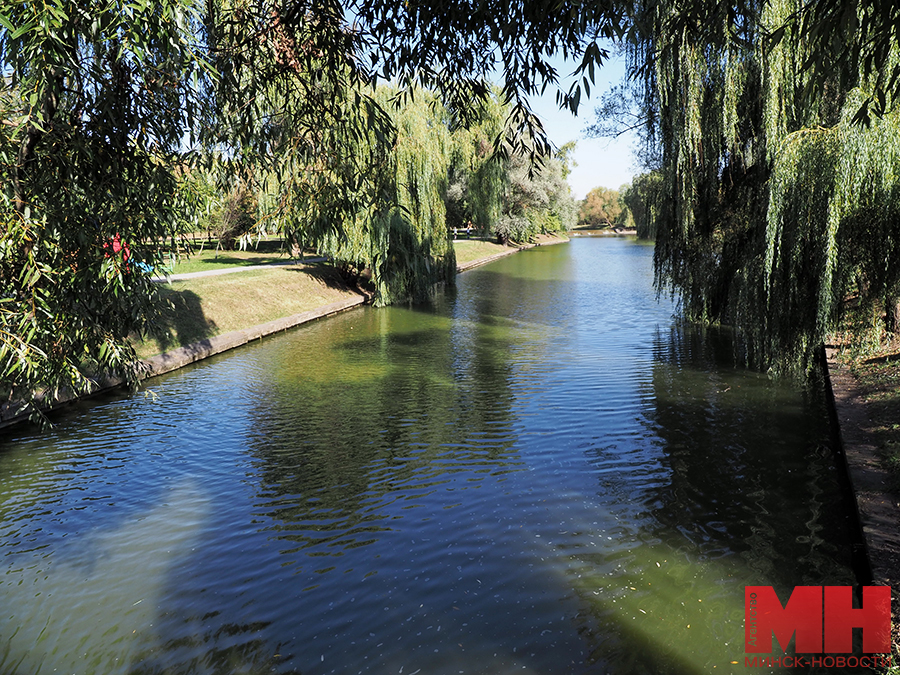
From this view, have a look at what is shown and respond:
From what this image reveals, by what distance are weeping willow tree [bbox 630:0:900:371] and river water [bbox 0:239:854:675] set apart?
171 cm

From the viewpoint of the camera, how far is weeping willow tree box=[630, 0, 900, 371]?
9.23 meters

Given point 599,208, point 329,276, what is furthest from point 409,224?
point 599,208

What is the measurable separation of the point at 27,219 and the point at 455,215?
151ft

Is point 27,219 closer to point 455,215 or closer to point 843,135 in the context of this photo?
point 843,135

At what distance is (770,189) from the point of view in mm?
10320

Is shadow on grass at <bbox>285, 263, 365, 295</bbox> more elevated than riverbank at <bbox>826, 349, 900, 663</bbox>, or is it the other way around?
shadow on grass at <bbox>285, 263, 365, 295</bbox>

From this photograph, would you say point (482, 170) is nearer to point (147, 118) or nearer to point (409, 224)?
point (409, 224)

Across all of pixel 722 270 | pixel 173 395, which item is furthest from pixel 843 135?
pixel 173 395

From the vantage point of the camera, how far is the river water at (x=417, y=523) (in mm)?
5070

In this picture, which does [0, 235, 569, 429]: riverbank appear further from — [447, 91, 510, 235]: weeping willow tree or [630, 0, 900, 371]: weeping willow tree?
[630, 0, 900, 371]: weeping willow tree

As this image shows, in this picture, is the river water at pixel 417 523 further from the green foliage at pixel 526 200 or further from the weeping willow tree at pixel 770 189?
the green foliage at pixel 526 200

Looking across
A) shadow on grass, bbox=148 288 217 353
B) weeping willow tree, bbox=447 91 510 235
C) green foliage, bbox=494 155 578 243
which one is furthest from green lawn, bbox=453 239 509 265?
shadow on grass, bbox=148 288 217 353

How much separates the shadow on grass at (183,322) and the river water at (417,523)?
220cm

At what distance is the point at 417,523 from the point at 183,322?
471 inches
